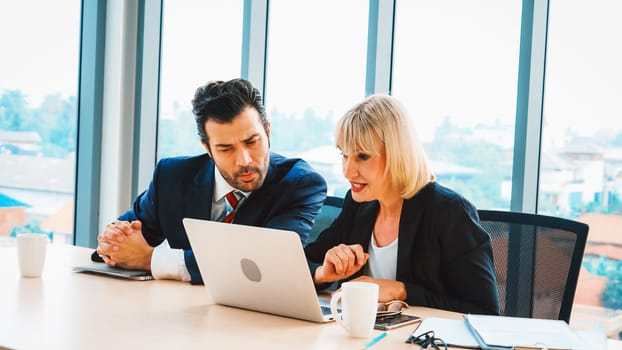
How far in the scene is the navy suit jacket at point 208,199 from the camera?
7.80ft

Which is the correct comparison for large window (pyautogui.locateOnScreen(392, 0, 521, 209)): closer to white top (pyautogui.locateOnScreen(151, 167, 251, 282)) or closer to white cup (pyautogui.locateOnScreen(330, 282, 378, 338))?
white top (pyautogui.locateOnScreen(151, 167, 251, 282))

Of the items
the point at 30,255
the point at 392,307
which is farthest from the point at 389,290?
the point at 30,255

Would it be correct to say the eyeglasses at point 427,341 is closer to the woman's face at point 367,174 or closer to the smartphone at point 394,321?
the smartphone at point 394,321

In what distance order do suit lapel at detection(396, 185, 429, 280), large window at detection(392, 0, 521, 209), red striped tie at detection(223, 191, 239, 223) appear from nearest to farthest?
suit lapel at detection(396, 185, 429, 280) < red striped tie at detection(223, 191, 239, 223) < large window at detection(392, 0, 521, 209)

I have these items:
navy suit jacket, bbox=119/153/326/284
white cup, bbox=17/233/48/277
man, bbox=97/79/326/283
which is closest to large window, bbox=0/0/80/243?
navy suit jacket, bbox=119/153/326/284

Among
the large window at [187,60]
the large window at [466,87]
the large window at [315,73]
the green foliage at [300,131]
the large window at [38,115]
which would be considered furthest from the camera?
the large window at [187,60]

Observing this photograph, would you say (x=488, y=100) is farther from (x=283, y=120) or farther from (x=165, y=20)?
(x=165, y=20)

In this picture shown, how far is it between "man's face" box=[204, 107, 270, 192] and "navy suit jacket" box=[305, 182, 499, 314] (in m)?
0.41

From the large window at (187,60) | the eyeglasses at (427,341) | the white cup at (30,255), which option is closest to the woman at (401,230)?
the eyeglasses at (427,341)

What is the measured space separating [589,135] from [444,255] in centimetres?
120

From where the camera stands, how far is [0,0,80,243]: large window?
3781 millimetres

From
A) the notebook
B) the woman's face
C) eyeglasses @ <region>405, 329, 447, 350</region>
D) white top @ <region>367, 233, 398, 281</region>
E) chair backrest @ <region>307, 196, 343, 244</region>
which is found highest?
the woman's face

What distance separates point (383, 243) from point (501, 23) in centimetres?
137

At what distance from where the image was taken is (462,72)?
3225 millimetres
